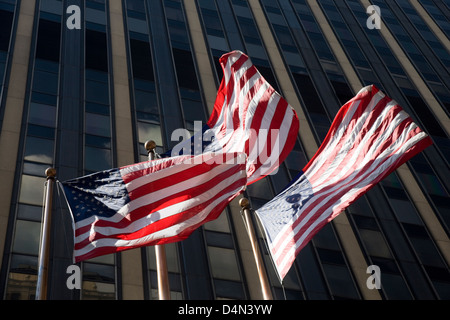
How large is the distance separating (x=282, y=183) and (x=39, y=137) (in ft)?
33.3

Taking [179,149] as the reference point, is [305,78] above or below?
above

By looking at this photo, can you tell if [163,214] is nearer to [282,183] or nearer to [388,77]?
[282,183]

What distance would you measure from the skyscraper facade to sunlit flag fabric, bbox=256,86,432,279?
23.4ft

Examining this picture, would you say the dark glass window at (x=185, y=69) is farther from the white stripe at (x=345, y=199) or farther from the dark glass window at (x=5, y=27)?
the white stripe at (x=345, y=199)

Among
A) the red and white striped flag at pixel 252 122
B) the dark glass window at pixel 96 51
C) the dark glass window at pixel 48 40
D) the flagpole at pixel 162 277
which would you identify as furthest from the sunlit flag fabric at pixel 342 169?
the dark glass window at pixel 48 40

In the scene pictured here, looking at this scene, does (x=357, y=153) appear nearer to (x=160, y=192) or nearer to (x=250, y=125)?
(x=250, y=125)

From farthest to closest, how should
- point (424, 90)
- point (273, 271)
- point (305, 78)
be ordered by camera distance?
point (424, 90), point (305, 78), point (273, 271)

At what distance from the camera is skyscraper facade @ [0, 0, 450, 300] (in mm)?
19297

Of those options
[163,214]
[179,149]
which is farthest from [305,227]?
[179,149]

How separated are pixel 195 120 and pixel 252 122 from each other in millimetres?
12264

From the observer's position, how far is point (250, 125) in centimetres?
1469

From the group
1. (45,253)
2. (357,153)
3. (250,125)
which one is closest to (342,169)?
(357,153)

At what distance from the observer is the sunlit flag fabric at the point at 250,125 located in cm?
1427

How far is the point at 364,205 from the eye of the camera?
82.8 ft
